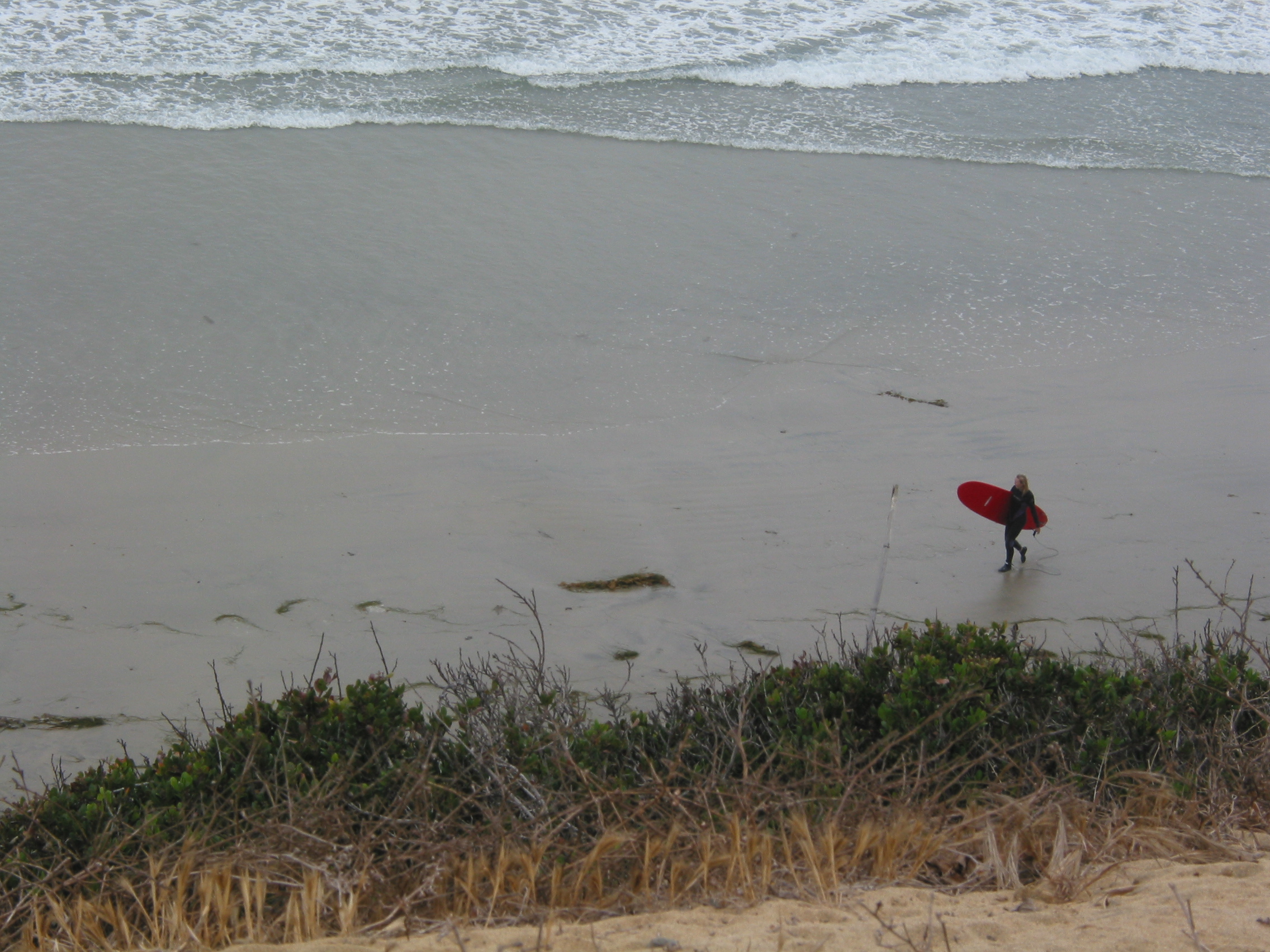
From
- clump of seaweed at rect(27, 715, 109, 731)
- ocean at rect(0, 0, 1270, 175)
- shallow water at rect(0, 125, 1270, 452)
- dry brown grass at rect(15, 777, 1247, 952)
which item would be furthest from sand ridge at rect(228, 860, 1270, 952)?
ocean at rect(0, 0, 1270, 175)

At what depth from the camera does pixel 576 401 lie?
874 centimetres

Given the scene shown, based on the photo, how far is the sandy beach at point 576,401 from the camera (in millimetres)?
6531

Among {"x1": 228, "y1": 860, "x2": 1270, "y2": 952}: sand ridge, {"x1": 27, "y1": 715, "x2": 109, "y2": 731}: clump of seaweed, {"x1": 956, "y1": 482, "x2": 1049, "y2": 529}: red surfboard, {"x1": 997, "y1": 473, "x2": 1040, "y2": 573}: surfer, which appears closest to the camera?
{"x1": 228, "y1": 860, "x2": 1270, "y2": 952}: sand ridge

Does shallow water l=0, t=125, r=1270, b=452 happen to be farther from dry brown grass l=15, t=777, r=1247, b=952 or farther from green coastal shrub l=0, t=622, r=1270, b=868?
dry brown grass l=15, t=777, r=1247, b=952

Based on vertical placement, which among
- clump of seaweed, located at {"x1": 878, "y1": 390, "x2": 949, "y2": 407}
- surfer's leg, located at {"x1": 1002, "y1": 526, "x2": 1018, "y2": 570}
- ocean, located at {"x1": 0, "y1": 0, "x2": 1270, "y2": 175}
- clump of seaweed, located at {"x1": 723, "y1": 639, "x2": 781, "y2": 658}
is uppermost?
ocean, located at {"x1": 0, "y1": 0, "x2": 1270, "y2": 175}

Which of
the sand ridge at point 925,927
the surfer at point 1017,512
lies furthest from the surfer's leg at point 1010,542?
the sand ridge at point 925,927

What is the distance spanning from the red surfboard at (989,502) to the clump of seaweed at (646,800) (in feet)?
6.72

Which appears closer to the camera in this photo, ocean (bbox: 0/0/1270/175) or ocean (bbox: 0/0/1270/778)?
ocean (bbox: 0/0/1270/778)

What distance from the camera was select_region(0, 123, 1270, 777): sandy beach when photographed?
653cm

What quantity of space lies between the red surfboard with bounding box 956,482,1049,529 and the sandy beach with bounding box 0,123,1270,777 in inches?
13.4

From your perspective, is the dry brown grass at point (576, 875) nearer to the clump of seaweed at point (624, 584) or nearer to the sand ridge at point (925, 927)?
the sand ridge at point (925, 927)

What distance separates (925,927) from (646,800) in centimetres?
109

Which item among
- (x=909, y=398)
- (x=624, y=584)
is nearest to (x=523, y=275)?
(x=909, y=398)

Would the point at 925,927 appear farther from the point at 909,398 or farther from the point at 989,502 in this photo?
the point at 909,398
